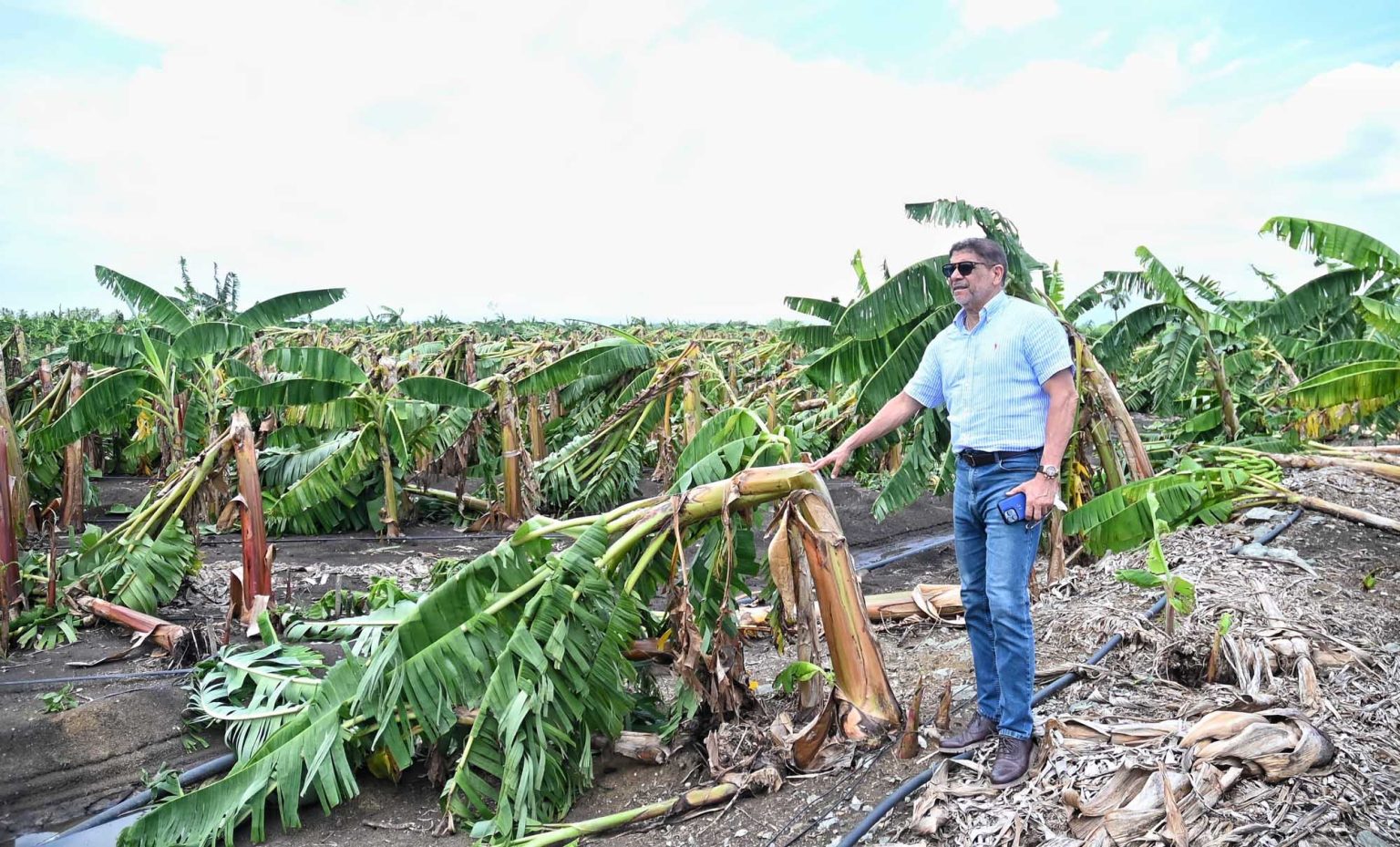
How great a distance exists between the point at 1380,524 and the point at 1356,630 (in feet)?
8.49

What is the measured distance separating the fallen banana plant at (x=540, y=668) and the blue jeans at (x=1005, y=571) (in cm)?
57

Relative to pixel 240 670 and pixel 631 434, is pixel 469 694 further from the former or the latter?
pixel 631 434

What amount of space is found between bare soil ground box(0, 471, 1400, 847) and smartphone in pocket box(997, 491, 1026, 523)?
922mm

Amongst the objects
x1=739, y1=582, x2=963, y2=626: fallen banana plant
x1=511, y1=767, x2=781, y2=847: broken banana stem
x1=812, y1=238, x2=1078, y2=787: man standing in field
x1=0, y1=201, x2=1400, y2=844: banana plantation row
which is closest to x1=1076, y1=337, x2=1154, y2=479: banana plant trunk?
x1=0, y1=201, x2=1400, y2=844: banana plantation row

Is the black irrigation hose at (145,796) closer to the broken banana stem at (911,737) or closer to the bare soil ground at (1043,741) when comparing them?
the bare soil ground at (1043,741)

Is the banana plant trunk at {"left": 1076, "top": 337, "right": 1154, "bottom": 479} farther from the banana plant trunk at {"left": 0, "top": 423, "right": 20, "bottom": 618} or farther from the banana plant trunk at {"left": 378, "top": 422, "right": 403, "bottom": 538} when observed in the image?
the banana plant trunk at {"left": 0, "top": 423, "right": 20, "bottom": 618}

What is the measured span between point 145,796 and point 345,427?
608cm

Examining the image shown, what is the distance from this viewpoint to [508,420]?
10.9 metres

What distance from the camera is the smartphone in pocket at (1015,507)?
3412 millimetres

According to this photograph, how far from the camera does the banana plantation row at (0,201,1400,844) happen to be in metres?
4.00

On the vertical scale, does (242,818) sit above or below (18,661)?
below

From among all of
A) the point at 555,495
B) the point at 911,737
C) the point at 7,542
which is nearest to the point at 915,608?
the point at 911,737

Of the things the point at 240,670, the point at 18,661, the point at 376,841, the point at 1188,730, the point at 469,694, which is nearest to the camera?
the point at 1188,730

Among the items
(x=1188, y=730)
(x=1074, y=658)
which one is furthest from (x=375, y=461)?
(x=1188, y=730)
